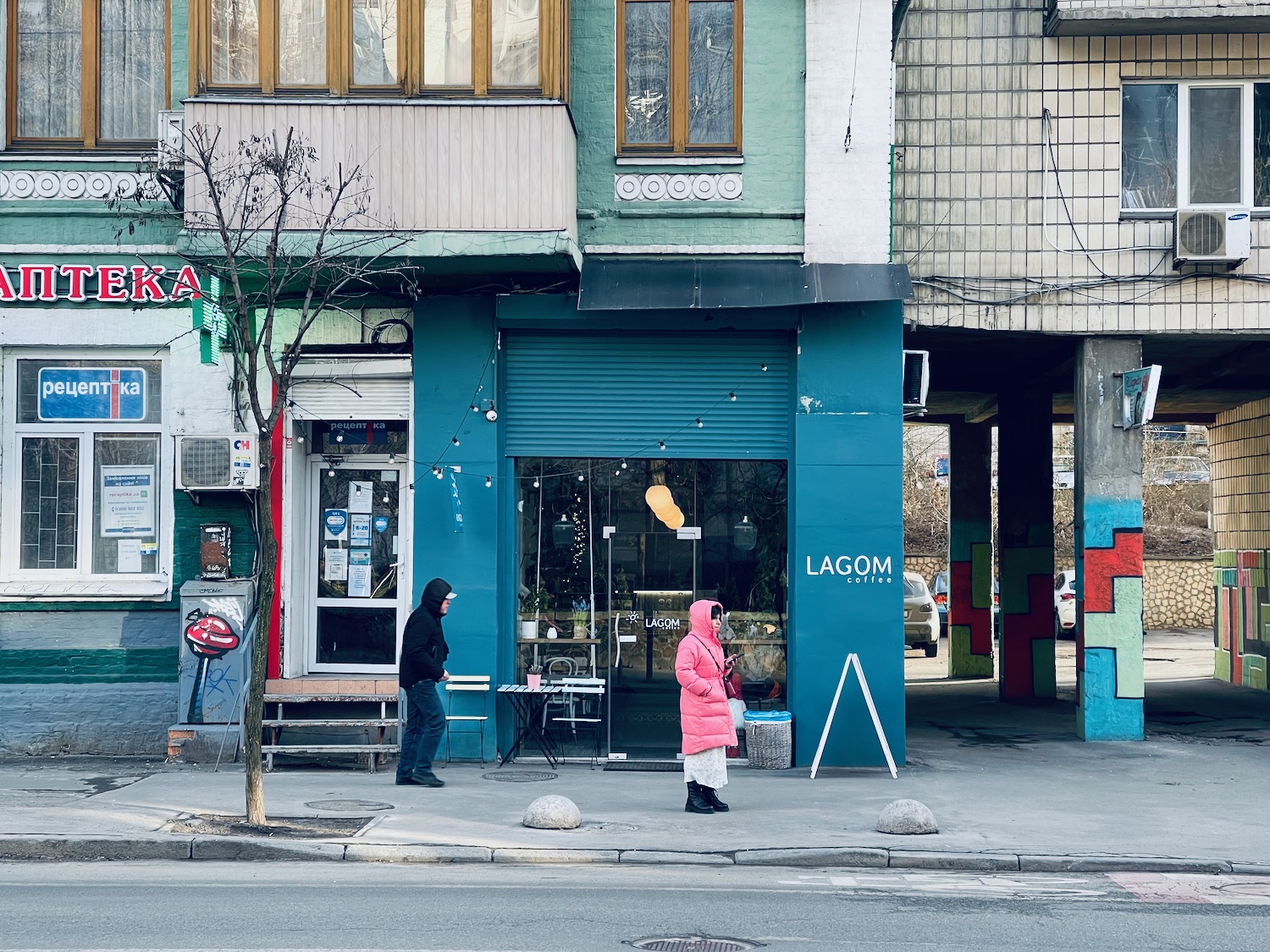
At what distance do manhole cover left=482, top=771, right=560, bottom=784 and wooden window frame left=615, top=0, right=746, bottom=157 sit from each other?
590cm

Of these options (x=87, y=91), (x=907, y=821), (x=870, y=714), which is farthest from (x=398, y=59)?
(x=907, y=821)

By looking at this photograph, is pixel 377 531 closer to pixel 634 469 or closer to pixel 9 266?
pixel 634 469

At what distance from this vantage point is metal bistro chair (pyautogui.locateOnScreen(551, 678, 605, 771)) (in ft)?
44.1

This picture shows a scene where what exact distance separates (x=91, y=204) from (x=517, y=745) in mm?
6543

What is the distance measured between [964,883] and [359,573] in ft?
23.8

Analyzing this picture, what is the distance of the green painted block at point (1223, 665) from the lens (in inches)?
871

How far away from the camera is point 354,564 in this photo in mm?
13969

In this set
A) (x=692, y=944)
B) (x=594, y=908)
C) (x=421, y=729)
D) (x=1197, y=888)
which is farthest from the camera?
(x=421, y=729)

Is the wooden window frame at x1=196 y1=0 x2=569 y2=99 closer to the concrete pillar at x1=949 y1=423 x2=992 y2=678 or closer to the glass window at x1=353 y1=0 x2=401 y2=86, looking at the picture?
the glass window at x1=353 y1=0 x2=401 y2=86

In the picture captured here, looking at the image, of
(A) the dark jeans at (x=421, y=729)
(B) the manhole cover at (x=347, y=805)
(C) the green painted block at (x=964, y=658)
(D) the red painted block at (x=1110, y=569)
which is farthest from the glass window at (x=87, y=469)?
(C) the green painted block at (x=964, y=658)

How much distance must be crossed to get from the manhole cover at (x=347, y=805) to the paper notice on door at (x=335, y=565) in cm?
335

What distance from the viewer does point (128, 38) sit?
13.6m

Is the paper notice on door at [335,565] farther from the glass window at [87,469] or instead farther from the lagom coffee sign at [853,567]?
the lagom coffee sign at [853,567]

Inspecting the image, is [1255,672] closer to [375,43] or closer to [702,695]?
[702,695]
